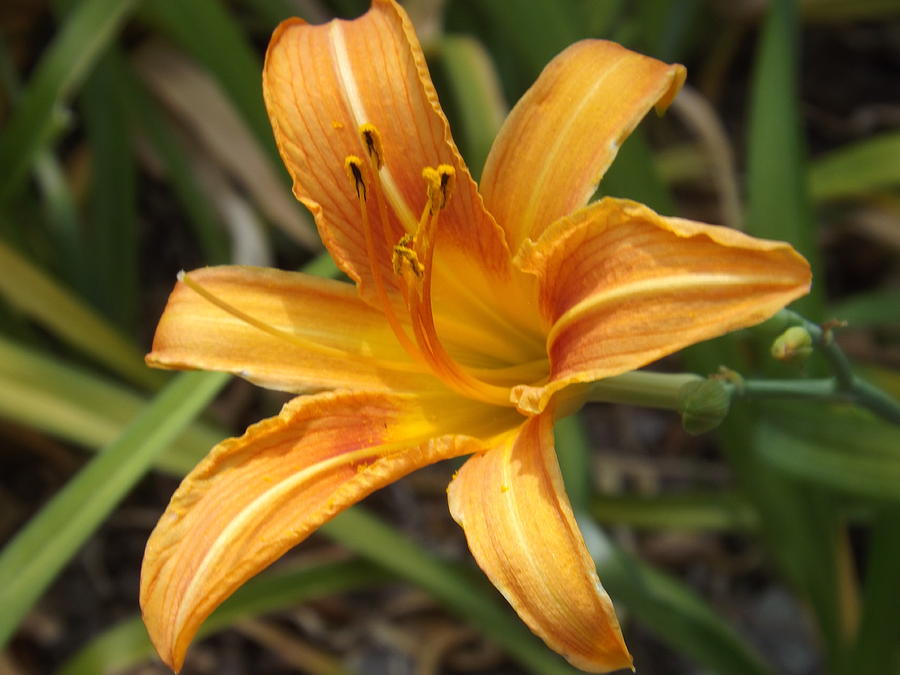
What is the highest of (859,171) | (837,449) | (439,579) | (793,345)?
(793,345)

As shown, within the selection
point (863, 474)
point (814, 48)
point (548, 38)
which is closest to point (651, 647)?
point (863, 474)

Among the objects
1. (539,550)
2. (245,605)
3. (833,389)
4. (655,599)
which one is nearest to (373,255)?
(539,550)

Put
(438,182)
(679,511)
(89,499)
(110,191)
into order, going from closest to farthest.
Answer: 1. (438,182)
2. (89,499)
3. (679,511)
4. (110,191)

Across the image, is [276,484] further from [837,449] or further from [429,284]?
[837,449]

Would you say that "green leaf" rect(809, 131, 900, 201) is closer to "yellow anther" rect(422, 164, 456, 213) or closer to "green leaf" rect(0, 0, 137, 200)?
"yellow anther" rect(422, 164, 456, 213)

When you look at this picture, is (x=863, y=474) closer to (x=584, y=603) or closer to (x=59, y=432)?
(x=584, y=603)

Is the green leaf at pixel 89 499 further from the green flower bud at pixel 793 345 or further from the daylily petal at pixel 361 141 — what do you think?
the green flower bud at pixel 793 345
